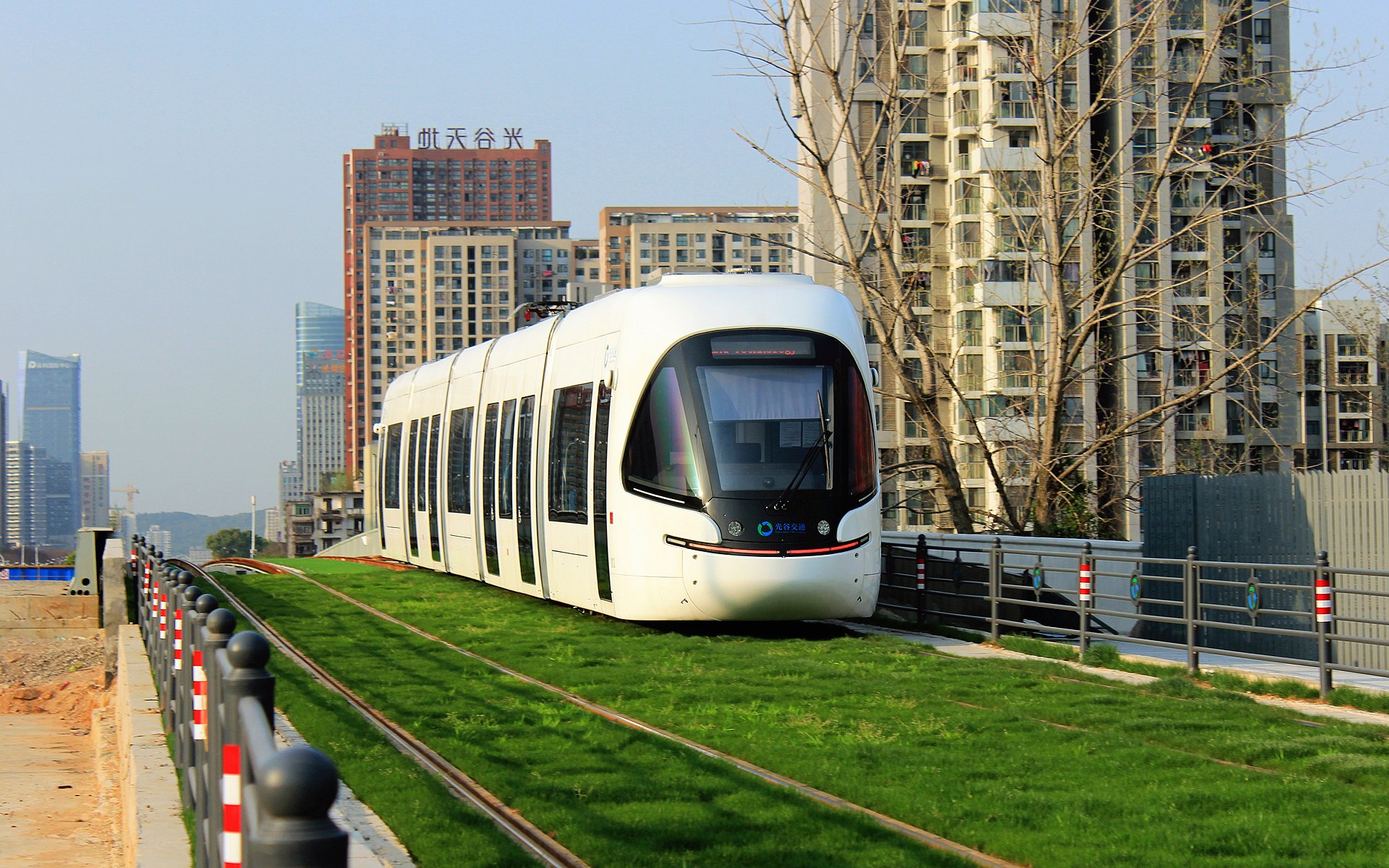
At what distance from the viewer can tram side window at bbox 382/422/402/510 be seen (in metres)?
30.3

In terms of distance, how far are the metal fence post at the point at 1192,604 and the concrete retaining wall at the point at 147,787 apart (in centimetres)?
860

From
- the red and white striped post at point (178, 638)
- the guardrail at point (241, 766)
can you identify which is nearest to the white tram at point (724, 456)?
the red and white striped post at point (178, 638)

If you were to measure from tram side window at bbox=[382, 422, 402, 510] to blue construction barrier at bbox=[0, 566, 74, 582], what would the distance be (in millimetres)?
21535

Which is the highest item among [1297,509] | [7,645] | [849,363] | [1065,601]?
[849,363]

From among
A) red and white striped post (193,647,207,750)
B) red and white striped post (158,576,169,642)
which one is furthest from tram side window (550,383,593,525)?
red and white striped post (193,647,207,750)

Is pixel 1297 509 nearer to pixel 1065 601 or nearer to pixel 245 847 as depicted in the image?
pixel 1065 601

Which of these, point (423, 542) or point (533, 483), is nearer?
point (533, 483)

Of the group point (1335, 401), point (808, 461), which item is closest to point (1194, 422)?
point (808, 461)

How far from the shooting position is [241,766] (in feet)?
12.3

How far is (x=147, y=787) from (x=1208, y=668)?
9.60 metres

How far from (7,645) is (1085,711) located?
3511 centimetres

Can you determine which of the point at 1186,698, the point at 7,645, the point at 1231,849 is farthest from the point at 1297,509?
the point at 7,645

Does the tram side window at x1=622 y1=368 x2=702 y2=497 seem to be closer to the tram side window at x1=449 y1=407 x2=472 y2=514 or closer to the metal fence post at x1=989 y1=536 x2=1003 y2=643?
the metal fence post at x1=989 y1=536 x2=1003 y2=643

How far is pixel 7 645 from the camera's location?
3947 centimetres
